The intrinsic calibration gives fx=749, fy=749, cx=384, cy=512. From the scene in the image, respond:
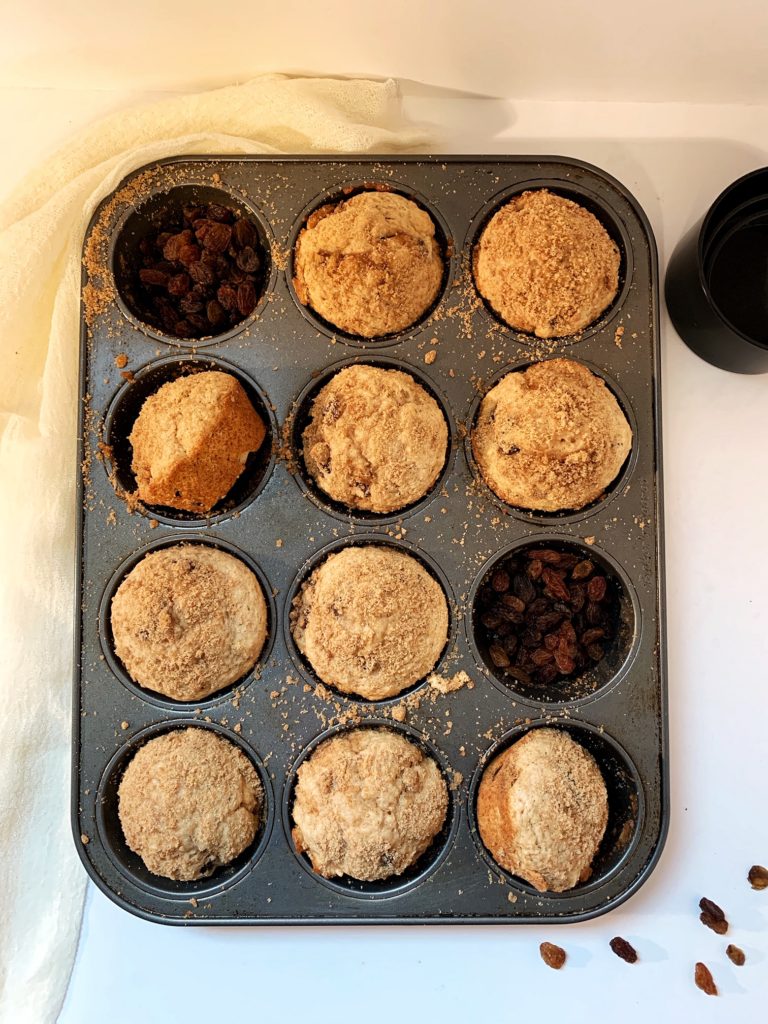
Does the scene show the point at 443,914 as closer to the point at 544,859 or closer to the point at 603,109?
the point at 544,859

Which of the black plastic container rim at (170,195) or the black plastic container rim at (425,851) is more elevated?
the black plastic container rim at (170,195)

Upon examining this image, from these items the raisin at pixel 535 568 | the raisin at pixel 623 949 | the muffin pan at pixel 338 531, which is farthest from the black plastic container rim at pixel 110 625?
the raisin at pixel 623 949

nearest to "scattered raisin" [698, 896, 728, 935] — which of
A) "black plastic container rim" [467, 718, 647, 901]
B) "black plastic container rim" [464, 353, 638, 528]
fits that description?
"black plastic container rim" [467, 718, 647, 901]

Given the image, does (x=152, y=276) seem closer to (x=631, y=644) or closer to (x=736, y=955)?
(x=631, y=644)

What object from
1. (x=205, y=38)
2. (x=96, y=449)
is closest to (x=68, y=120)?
(x=205, y=38)

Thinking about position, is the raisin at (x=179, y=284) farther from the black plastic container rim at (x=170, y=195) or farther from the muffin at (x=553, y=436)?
the muffin at (x=553, y=436)

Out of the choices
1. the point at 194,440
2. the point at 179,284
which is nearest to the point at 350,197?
the point at 179,284

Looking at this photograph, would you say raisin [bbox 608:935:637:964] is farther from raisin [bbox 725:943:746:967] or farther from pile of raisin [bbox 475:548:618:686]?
pile of raisin [bbox 475:548:618:686]
